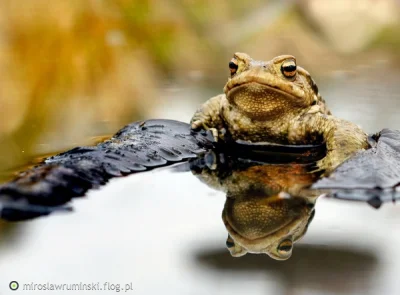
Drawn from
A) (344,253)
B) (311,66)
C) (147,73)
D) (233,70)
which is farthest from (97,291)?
(311,66)

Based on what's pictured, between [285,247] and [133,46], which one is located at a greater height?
[133,46]

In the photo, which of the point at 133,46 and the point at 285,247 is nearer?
the point at 285,247

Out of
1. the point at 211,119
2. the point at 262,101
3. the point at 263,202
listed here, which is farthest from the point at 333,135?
the point at 263,202

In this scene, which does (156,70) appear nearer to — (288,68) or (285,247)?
(288,68)

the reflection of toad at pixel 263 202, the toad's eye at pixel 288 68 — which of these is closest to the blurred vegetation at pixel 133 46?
the reflection of toad at pixel 263 202

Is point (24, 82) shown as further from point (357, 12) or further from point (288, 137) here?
point (357, 12)

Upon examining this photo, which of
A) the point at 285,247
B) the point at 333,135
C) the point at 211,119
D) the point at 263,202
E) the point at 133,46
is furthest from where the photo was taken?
the point at 133,46

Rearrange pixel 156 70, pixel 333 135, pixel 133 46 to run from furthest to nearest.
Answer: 1. pixel 133 46
2. pixel 156 70
3. pixel 333 135

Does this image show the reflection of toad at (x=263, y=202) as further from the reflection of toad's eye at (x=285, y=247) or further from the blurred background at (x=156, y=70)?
the blurred background at (x=156, y=70)
